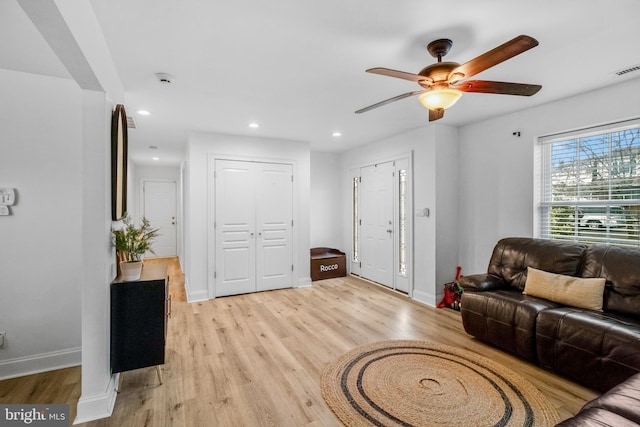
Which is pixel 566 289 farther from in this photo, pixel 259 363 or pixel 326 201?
pixel 326 201

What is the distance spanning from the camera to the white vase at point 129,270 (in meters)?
2.21

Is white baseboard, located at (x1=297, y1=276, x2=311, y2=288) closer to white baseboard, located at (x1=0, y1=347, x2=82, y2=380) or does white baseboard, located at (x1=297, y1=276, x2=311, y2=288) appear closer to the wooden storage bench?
the wooden storage bench

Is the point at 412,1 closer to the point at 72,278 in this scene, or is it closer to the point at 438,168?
the point at 438,168

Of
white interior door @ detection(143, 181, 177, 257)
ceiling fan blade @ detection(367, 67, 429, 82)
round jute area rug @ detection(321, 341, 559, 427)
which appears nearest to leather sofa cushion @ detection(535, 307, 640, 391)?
round jute area rug @ detection(321, 341, 559, 427)

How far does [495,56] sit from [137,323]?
2.85 meters

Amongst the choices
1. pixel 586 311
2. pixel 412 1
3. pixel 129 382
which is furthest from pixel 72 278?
pixel 586 311

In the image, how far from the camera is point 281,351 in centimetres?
285

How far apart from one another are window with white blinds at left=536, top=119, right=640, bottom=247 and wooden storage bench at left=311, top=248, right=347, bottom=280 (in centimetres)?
320

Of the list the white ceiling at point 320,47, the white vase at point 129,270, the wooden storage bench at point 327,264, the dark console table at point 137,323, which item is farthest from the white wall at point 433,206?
the white vase at point 129,270

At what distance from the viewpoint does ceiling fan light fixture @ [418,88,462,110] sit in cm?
201

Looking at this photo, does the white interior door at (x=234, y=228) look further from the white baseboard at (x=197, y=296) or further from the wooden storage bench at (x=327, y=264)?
the wooden storage bench at (x=327, y=264)

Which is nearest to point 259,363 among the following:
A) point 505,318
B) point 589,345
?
point 505,318

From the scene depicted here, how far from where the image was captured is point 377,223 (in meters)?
5.29

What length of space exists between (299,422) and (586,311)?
2.41m
